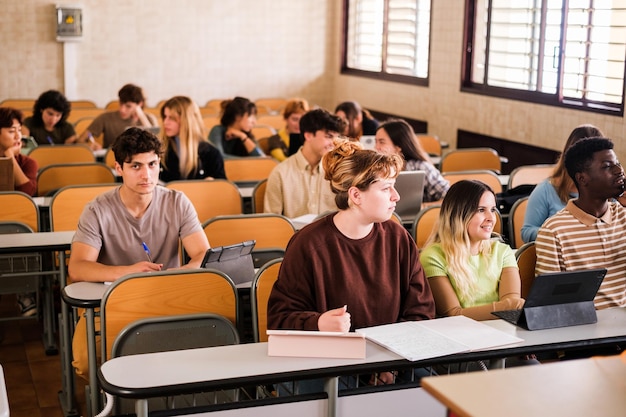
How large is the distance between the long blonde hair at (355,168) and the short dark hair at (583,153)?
1.00 metres

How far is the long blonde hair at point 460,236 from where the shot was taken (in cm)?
329

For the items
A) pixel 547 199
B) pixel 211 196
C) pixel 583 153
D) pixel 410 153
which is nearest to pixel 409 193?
pixel 410 153

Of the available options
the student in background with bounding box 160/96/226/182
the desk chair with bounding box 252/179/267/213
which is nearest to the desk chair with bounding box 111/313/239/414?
the desk chair with bounding box 252/179/267/213

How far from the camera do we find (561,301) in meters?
2.91

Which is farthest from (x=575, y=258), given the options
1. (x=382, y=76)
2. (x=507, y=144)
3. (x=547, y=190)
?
(x=382, y=76)

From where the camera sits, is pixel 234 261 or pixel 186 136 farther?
pixel 186 136

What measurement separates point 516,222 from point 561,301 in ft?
6.11

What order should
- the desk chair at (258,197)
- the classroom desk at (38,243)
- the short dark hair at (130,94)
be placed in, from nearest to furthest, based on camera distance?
the classroom desk at (38,243) < the desk chair at (258,197) < the short dark hair at (130,94)

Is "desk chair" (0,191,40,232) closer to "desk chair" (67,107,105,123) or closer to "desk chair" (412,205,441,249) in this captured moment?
"desk chair" (412,205,441,249)

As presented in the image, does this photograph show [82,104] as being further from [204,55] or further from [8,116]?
[8,116]

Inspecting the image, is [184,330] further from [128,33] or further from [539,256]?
[128,33]

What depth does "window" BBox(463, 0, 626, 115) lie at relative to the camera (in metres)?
6.70

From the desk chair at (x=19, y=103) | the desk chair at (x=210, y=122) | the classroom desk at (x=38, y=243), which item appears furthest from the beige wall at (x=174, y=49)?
the classroom desk at (x=38, y=243)

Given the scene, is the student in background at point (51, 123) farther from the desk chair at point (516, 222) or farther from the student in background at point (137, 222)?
the desk chair at point (516, 222)
